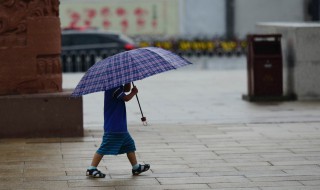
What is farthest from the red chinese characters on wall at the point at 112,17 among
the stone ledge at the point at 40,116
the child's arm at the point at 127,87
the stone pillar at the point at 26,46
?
the child's arm at the point at 127,87

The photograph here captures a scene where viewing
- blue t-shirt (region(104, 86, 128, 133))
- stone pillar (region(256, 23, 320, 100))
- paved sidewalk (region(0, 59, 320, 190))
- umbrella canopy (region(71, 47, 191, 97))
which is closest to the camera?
umbrella canopy (region(71, 47, 191, 97))

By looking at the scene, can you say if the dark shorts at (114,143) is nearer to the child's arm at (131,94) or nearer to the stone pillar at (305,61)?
the child's arm at (131,94)

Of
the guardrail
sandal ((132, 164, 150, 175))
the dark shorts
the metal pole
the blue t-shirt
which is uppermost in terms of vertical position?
the blue t-shirt

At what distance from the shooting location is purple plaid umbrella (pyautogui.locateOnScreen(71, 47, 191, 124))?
924cm

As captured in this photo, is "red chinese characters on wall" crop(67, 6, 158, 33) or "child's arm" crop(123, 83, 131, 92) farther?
"red chinese characters on wall" crop(67, 6, 158, 33)

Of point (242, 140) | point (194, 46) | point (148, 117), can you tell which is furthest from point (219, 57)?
point (242, 140)

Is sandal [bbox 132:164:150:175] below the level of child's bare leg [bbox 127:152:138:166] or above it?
below

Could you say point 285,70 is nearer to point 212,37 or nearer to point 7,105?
point 7,105

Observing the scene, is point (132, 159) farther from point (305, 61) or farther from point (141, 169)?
point (305, 61)

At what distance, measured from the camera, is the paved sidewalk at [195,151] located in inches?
372

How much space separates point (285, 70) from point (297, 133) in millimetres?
5120

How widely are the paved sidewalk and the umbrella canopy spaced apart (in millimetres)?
1015

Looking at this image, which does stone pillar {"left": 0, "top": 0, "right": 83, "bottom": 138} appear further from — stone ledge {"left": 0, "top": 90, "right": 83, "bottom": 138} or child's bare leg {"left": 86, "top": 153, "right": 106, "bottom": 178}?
child's bare leg {"left": 86, "top": 153, "right": 106, "bottom": 178}

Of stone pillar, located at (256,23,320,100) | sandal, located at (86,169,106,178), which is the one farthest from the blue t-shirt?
stone pillar, located at (256,23,320,100)
